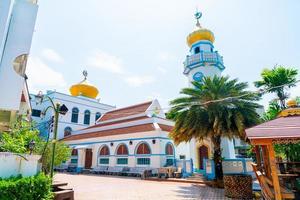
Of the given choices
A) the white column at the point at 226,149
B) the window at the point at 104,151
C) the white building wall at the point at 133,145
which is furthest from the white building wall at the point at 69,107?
the white column at the point at 226,149

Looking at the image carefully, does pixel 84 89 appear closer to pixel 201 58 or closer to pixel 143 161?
pixel 143 161

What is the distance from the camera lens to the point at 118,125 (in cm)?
2453

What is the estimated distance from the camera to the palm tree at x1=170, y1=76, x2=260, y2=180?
1170cm

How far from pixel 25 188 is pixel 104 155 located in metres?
18.1

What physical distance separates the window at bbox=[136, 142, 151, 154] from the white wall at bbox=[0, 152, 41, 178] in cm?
1331

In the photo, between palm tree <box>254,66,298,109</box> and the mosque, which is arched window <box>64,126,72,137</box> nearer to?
the mosque

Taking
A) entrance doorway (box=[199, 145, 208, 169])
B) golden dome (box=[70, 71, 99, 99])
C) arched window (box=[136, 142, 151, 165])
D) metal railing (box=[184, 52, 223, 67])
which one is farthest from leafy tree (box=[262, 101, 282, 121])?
golden dome (box=[70, 71, 99, 99])

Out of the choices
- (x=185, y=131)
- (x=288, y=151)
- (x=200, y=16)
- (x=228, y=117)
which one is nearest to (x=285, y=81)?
(x=288, y=151)

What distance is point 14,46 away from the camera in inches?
311

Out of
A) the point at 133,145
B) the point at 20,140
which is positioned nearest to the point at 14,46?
the point at 20,140

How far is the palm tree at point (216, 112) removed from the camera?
1170 centimetres

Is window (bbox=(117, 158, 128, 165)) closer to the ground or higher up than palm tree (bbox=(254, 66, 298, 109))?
closer to the ground

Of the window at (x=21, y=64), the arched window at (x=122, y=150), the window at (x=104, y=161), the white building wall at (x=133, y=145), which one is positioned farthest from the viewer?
the window at (x=104, y=161)

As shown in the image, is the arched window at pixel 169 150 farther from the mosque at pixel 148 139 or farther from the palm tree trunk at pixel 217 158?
the palm tree trunk at pixel 217 158
